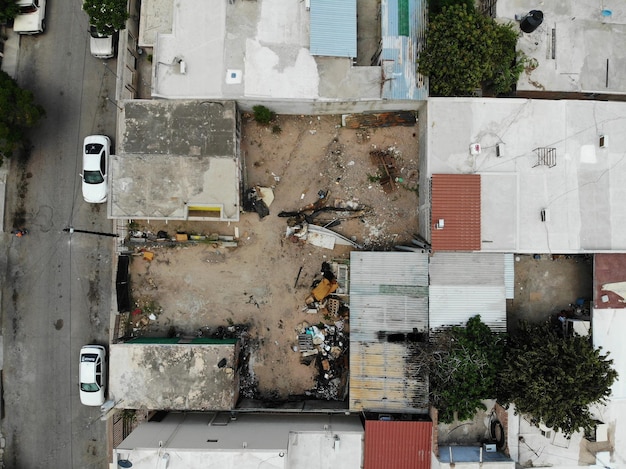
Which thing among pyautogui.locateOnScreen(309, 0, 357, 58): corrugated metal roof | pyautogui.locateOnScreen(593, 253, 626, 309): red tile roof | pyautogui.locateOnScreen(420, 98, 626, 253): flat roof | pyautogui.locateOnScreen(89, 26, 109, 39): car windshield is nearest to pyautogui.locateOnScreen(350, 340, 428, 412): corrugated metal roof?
pyautogui.locateOnScreen(420, 98, 626, 253): flat roof

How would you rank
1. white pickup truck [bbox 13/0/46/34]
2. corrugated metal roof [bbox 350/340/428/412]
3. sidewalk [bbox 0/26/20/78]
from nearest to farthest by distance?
corrugated metal roof [bbox 350/340/428/412], white pickup truck [bbox 13/0/46/34], sidewalk [bbox 0/26/20/78]

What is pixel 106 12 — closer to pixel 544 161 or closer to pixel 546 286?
pixel 544 161

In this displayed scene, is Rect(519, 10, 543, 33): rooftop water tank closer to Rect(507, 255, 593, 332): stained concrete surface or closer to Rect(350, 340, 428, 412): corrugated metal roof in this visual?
Rect(507, 255, 593, 332): stained concrete surface

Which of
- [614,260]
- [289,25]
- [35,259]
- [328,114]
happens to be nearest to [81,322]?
[35,259]

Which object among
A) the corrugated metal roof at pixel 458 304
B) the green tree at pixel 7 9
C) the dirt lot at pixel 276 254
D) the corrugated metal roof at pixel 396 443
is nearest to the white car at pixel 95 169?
the dirt lot at pixel 276 254

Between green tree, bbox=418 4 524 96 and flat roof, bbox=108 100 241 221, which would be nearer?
green tree, bbox=418 4 524 96

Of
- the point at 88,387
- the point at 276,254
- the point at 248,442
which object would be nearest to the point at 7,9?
the point at 276,254

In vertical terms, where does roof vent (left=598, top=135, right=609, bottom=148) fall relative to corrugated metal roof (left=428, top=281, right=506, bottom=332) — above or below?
above

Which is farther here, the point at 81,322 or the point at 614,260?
the point at 81,322

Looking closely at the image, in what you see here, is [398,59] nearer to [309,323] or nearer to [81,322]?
[309,323]
